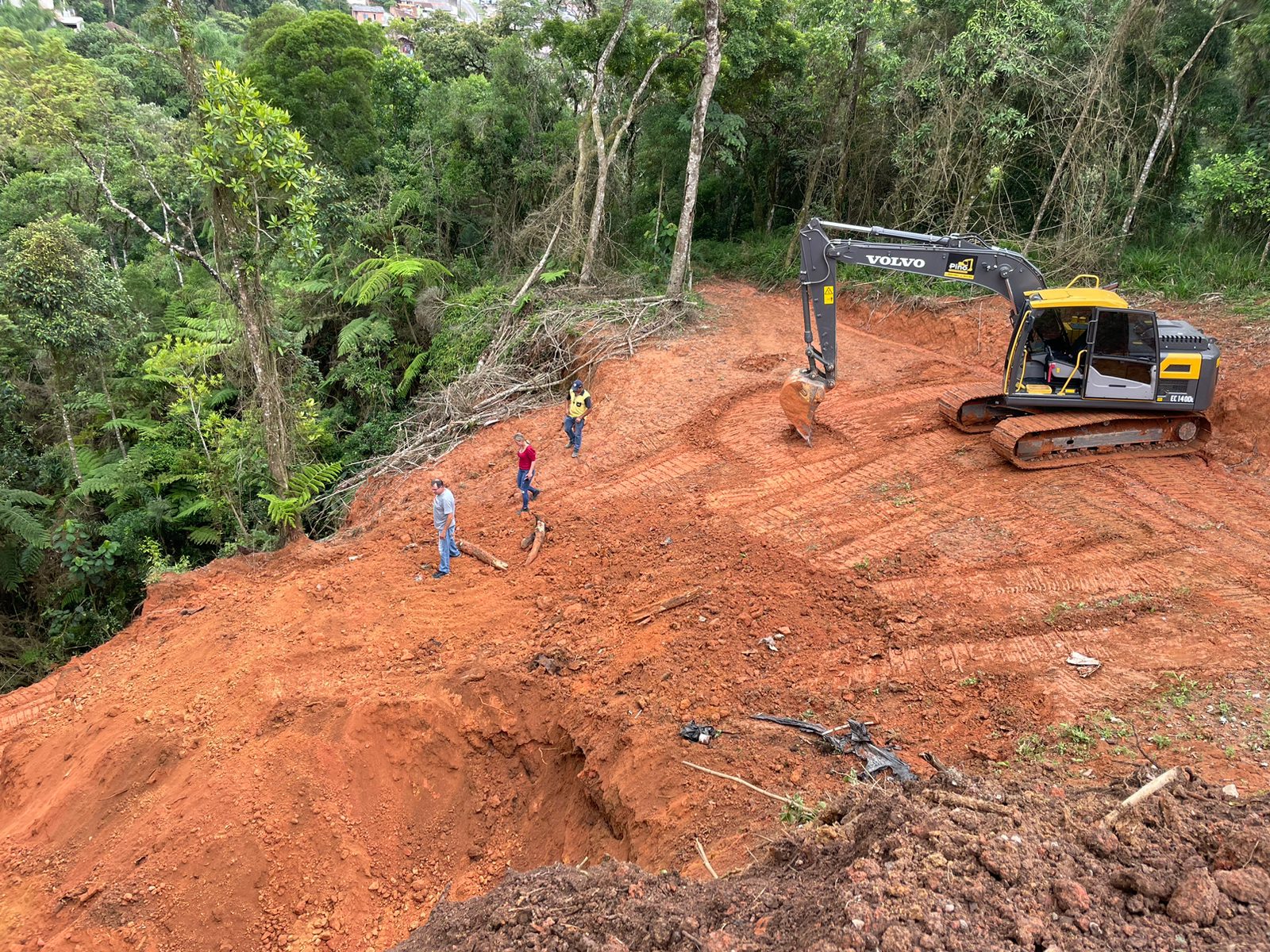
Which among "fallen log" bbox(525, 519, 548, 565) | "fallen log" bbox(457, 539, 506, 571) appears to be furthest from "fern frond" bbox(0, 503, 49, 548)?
"fallen log" bbox(525, 519, 548, 565)

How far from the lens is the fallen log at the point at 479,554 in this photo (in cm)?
830

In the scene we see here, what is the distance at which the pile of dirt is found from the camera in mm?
2924

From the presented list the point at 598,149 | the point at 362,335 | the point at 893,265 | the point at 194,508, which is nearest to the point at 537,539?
the point at 893,265

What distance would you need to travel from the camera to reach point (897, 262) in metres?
9.31

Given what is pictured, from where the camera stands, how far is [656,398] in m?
11.9

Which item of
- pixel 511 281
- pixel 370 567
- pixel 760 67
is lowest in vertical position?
pixel 370 567

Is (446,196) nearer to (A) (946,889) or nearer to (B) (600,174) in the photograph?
(B) (600,174)

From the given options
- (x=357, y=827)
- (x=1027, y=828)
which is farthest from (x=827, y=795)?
(x=357, y=827)

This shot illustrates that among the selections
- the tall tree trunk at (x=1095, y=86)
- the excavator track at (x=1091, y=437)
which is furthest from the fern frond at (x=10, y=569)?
the tall tree trunk at (x=1095, y=86)

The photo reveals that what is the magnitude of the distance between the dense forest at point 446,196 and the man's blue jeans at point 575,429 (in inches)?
136

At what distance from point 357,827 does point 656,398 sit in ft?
25.6

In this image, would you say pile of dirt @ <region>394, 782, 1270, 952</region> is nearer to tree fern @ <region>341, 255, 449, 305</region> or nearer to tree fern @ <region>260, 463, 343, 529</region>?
tree fern @ <region>260, 463, 343, 529</region>

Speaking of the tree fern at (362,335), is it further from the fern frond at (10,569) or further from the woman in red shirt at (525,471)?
the woman in red shirt at (525,471)

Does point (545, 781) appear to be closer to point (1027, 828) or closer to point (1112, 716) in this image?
point (1027, 828)
